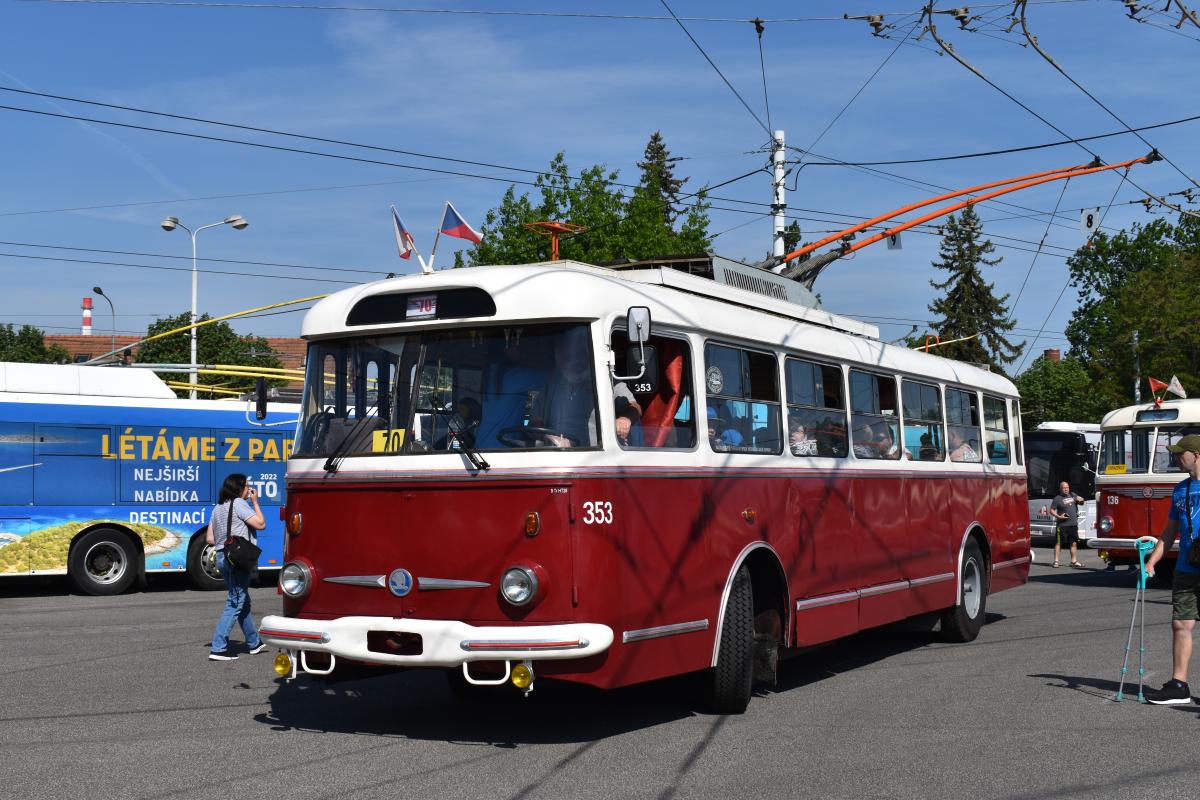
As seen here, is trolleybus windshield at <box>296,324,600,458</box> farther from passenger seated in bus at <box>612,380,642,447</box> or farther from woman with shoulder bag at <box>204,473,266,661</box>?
woman with shoulder bag at <box>204,473,266,661</box>

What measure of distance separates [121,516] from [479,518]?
45.8 ft

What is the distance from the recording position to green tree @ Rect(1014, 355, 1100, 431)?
82.4 metres

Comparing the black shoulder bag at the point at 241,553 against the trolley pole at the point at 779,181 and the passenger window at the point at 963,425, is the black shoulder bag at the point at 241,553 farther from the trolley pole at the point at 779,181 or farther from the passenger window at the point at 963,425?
the trolley pole at the point at 779,181

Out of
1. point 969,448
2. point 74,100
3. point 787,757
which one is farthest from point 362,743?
point 74,100

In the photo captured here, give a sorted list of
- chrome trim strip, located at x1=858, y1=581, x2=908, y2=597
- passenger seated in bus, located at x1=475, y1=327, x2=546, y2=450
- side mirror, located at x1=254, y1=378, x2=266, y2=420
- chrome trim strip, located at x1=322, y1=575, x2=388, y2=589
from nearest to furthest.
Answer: passenger seated in bus, located at x1=475, y1=327, x2=546, y2=450, chrome trim strip, located at x1=322, y1=575, x2=388, y2=589, side mirror, located at x1=254, y1=378, x2=266, y2=420, chrome trim strip, located at x1=858, y1=581, x2=908, y2=597

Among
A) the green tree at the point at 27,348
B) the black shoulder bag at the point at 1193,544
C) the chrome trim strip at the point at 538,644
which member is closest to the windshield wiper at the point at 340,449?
the chrome trim strip at the point at 538,644

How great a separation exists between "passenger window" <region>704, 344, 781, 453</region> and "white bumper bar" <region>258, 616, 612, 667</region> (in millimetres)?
1973

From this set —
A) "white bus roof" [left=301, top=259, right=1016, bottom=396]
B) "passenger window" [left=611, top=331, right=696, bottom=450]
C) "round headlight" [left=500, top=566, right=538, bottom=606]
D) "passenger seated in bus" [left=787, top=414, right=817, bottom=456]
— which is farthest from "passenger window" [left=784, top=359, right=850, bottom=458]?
"round headlight" [left=500, top=566, right=538, bottom=606]

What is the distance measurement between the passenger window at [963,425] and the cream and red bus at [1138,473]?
6.80 metres

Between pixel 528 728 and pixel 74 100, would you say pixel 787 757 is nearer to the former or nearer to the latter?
A: pixel 528 728

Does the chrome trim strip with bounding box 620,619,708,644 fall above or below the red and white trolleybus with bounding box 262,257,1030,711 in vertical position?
below

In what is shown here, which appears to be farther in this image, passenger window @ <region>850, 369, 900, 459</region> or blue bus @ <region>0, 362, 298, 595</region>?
blue bus @ <region>0, 362, 298, 595</region>

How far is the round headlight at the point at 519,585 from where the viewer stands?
25.9 ft

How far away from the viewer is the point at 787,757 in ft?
26.1
